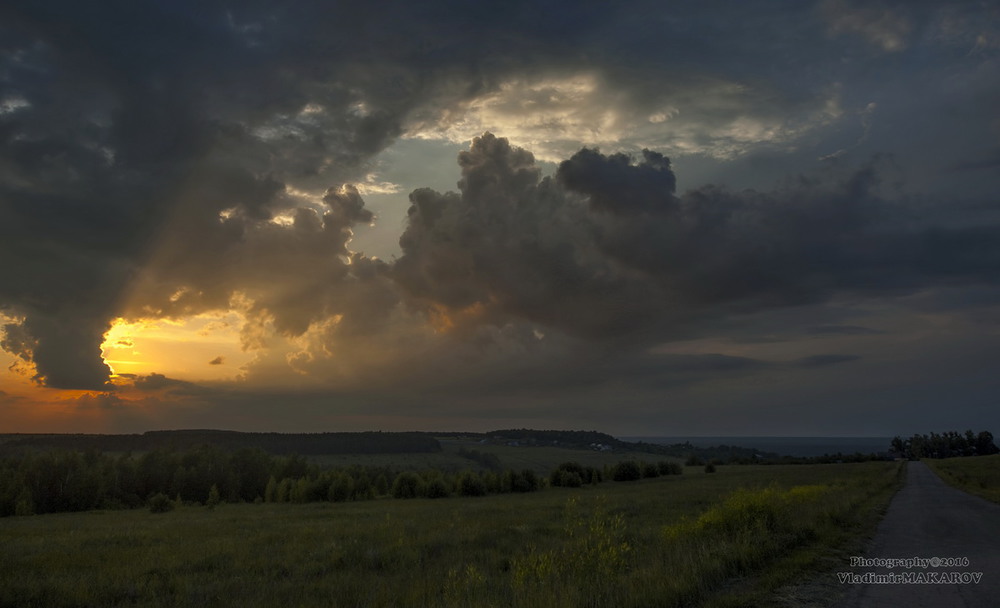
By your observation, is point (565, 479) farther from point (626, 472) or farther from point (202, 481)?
point (202, 481)

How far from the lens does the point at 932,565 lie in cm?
1423

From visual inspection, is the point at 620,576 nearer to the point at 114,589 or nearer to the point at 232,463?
the point at 114,589

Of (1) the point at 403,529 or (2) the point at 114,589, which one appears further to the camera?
(1) the point at 403,529

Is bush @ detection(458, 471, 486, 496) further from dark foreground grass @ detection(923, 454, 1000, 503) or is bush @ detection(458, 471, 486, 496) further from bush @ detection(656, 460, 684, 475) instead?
dark foreground grass @ detection(923, 454, 1000, 503)

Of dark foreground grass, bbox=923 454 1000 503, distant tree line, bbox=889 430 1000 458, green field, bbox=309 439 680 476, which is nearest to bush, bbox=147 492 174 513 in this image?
dark foreground grass, bbox=923 454 1000 503

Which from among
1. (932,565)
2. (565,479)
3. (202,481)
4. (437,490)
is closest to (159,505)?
(437,490)

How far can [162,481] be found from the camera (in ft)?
309

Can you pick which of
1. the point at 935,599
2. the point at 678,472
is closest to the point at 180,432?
the point at 678,472

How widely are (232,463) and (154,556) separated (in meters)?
95.6

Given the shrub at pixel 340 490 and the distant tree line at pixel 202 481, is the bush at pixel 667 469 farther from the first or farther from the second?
the shrub at pixel 340 490

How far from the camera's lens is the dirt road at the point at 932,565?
10672 millimetres

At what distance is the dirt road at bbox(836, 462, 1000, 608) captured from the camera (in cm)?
1067

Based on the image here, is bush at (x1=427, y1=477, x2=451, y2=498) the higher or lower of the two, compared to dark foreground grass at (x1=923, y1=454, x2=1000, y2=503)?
lower

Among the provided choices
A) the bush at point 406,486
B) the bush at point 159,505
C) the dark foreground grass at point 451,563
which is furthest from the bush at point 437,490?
the dark foreground grass at point 451,563
